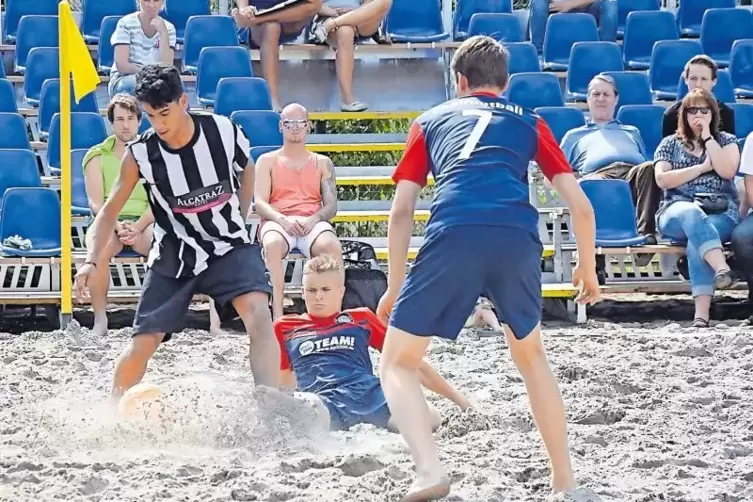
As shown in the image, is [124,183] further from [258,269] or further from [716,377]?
[716,377]

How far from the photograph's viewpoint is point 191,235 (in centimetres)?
571

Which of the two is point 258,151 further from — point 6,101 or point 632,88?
point 632,88

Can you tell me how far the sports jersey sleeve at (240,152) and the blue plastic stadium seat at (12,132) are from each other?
5.21 metres

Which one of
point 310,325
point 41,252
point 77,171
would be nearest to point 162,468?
point 310,325

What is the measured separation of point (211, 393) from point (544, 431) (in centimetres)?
199

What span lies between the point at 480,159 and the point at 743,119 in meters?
7.47

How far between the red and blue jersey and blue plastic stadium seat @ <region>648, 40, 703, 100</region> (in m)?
8.10

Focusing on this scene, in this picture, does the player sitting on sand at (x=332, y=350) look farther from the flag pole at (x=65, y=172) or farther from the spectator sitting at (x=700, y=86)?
the spectator sitting at (x=700, y=86)

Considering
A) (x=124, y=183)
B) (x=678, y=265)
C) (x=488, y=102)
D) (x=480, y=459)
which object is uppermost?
(x=488, y=102)

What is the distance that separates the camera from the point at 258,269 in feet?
19.0

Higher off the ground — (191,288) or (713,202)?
(191,288)

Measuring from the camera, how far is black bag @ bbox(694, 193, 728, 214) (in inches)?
375

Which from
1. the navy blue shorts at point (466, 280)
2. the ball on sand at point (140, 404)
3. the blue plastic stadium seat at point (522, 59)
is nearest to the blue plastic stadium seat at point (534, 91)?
the blue plastic stadium seat at point (522, 59)

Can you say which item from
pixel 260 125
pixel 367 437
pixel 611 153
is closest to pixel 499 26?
pixel 611 153
